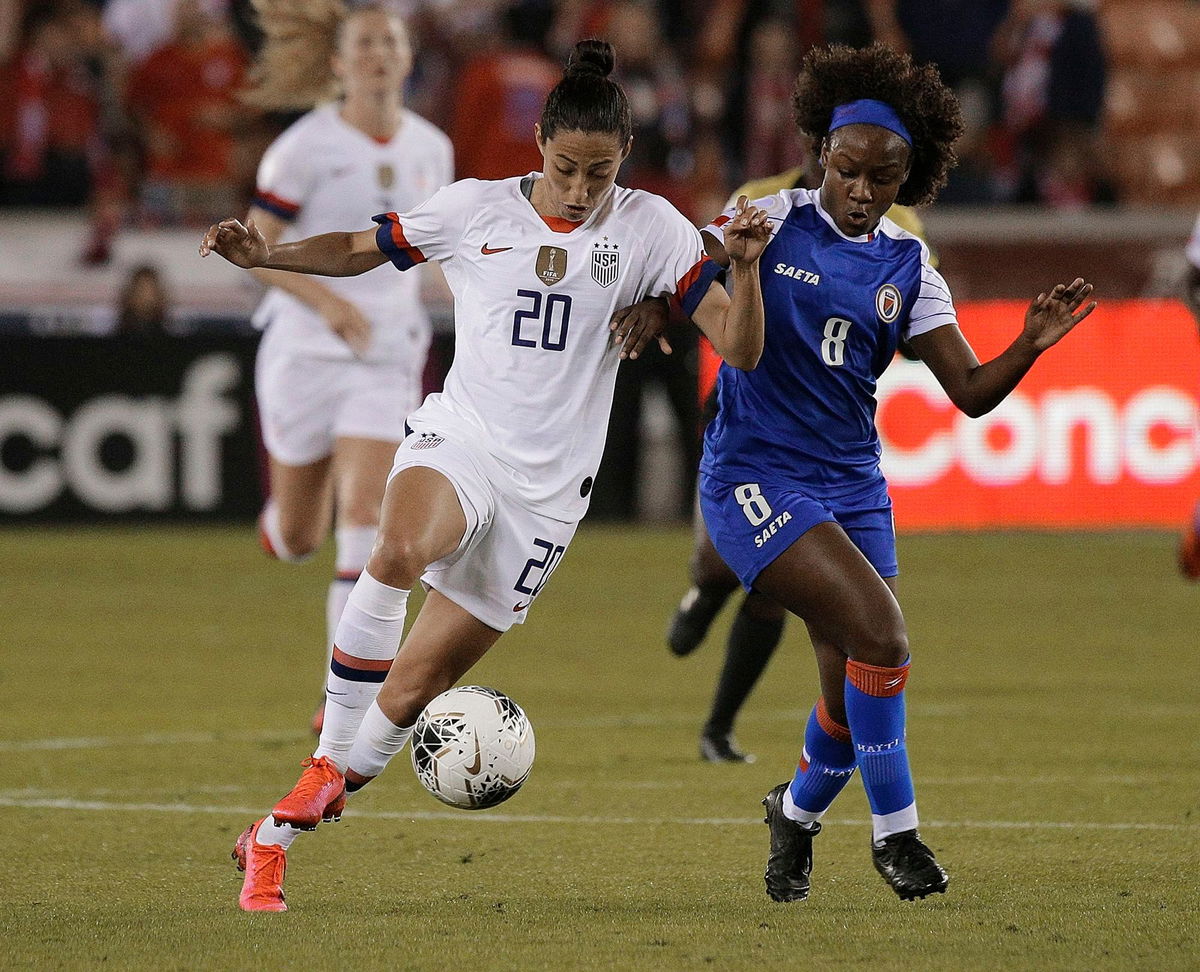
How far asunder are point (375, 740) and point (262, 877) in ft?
1.40

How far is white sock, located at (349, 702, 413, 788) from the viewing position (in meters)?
4.91

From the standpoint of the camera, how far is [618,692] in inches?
341

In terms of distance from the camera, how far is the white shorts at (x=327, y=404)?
7.65m

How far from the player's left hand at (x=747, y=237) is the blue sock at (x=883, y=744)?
1.02m

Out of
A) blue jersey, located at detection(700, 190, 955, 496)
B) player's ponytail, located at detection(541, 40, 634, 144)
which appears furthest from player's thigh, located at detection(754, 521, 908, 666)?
player's ponytail, located at detection(541, 40, 634, 144)

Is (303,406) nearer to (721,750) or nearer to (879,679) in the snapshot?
(721,750)

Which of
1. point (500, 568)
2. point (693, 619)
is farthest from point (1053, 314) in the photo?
point (693, 619)

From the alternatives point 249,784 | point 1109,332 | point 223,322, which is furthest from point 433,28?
point 249,784

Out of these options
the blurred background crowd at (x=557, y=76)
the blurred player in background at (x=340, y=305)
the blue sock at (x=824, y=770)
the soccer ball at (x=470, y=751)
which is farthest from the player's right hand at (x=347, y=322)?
the blurred background crowd at (x=557, y=76)

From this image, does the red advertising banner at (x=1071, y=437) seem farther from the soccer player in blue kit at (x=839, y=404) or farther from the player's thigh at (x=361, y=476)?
the soccer player in blue kit at (x=839, y=404)

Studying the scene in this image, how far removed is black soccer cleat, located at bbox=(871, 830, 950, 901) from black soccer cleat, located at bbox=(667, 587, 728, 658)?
247 centimetres

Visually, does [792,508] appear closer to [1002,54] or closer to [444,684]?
[444,684]

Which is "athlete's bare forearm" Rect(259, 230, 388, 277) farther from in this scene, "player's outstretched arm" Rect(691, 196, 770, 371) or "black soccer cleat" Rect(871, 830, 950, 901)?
"black soccer cleat" Rect(871, 830, 950, 901)

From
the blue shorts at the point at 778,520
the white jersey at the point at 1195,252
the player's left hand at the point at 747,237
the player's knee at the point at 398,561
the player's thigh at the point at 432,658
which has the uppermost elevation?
the player's left hand at the point at 747,237
